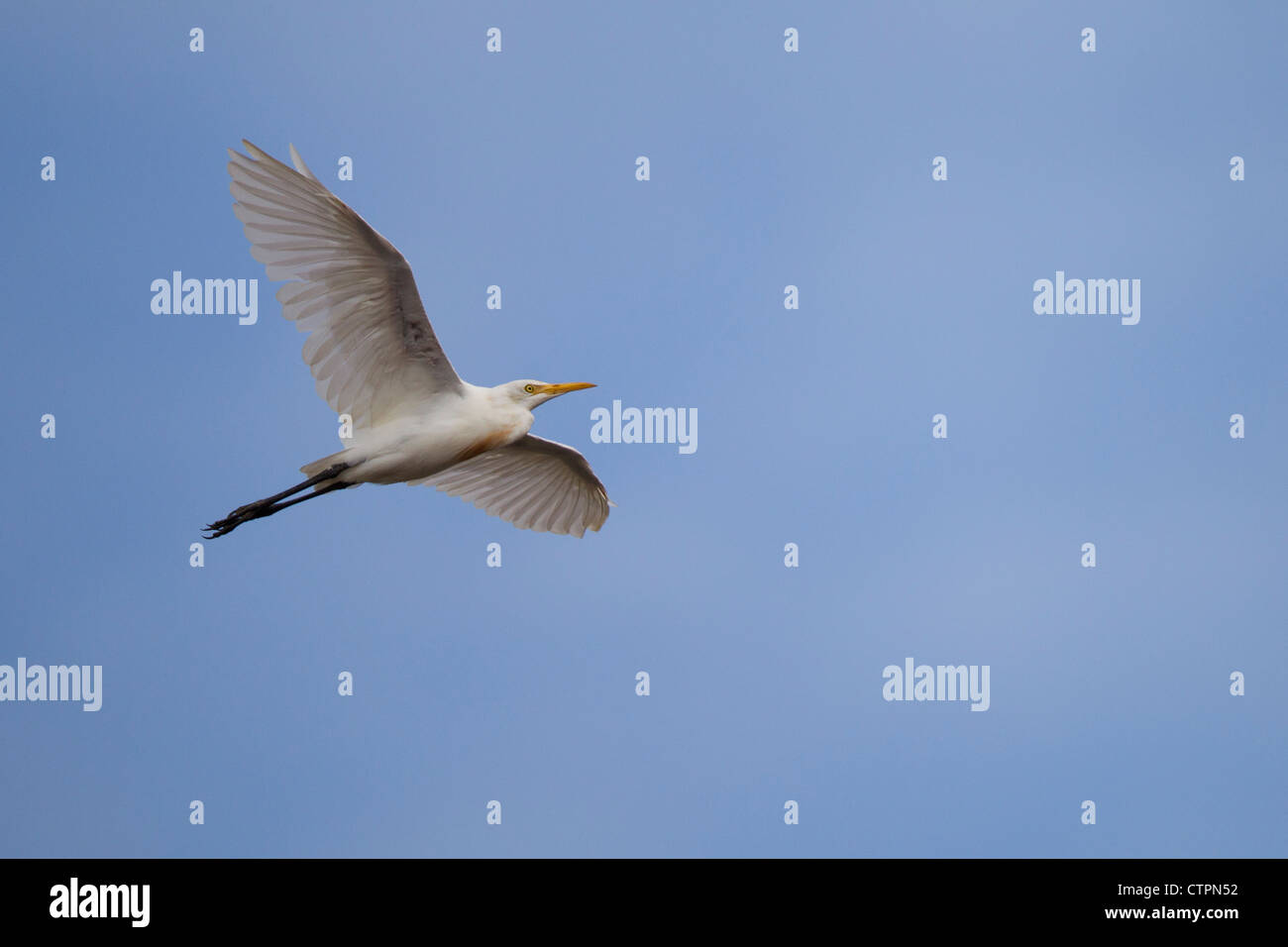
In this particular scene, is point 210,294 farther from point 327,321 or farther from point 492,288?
point 327,321

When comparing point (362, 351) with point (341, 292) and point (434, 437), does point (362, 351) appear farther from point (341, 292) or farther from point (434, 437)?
point (434, 437)

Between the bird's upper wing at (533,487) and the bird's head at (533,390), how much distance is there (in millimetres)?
1427

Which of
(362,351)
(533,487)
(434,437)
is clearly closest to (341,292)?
(362,351)

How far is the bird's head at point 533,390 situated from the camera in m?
14.2

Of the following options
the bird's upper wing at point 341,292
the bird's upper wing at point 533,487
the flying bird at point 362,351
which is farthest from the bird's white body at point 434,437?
the bird's upper wing at point 533,487

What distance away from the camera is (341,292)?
13.4m

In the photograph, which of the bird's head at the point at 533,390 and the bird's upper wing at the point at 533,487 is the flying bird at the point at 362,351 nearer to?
the bird's head at the point at 533,390

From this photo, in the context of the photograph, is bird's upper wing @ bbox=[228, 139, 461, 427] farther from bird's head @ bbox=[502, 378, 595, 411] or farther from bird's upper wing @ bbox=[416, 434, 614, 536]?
bird's upper wing @ bbox=[416, 434, 614, 536]

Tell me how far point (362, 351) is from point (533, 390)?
1.49 m

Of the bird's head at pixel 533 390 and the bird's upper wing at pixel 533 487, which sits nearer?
the bird's head at pixel 533 390

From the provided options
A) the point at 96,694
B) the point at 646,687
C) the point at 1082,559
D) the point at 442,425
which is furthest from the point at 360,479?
the point at 1082,559

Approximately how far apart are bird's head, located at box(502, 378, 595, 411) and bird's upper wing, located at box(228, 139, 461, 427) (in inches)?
19.6

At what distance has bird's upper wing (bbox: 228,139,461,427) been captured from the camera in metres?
12.8

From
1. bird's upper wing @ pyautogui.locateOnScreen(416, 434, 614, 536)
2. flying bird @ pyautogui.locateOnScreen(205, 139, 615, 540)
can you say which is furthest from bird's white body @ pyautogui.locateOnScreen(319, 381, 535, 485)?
bird's upper wing @ pyautogui.locateOnScreen(416, 434, 614, 536)
